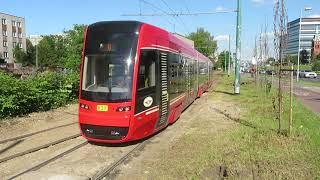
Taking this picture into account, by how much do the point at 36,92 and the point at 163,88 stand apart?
7257mm

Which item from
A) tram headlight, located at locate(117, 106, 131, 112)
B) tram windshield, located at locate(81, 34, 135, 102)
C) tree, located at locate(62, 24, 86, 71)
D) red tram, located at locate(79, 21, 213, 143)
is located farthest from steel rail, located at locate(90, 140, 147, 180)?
tree, located at locate(62, 24, 86, 71)

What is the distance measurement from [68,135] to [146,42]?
13.3 feet

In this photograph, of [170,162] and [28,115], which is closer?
[170,162]

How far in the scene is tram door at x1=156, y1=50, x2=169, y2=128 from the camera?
36.8 ft

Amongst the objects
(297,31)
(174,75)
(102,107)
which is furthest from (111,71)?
(297,31)

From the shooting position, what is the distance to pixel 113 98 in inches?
386

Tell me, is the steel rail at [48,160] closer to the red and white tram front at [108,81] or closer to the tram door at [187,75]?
the red and white tram front at [108,81]

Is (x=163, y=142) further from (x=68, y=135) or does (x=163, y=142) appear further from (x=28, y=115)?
(x=28, y=115)

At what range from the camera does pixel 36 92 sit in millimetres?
16578

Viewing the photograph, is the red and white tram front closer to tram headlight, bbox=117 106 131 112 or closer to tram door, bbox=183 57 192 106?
tram headlight, bbox=117 106 131 112

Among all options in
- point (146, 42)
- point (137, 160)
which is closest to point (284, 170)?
point (137, 160)

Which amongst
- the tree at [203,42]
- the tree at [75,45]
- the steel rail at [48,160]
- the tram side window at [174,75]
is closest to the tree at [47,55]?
the tree at [203,42]

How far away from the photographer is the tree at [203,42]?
96.5 meters

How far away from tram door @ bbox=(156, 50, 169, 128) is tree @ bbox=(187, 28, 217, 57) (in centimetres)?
8065
